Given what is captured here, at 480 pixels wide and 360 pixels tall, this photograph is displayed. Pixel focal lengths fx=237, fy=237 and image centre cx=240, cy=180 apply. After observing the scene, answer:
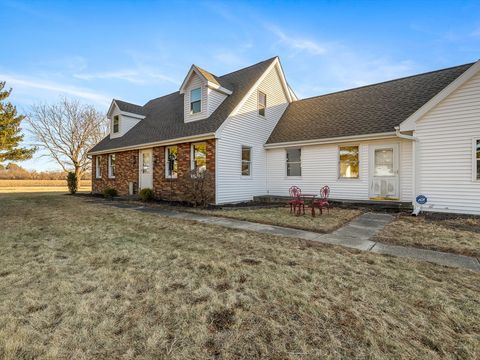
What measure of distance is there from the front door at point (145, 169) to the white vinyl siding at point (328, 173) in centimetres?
671

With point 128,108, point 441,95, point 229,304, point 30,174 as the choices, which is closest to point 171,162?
point 128,108

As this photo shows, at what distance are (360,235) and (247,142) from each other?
7.44 metres

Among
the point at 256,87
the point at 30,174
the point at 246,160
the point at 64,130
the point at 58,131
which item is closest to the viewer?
the point at 246,160

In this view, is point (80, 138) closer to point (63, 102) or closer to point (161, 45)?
point (63, 102)

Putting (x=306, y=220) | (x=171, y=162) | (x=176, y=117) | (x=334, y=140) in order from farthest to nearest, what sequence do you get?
(x=176, y=117) → (x=171, y=162) → (x=334, y=140) → (x=306, y=220)

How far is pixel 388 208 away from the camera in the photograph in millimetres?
9312

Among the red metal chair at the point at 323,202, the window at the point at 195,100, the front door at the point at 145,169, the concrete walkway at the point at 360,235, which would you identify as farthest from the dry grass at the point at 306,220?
the front door at the point at 145,169

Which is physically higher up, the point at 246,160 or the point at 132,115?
the point at 132,115

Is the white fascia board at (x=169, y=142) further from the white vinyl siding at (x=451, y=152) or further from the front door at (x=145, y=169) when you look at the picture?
the white vinyl siding at (x=451, y=152)

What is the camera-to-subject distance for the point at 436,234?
19.2 feet

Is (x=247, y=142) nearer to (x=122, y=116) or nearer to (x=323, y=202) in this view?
(x=323, y=202)

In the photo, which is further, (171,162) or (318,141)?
(171,162)

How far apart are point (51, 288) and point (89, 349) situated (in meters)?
1.58

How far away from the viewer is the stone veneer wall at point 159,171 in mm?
10975
